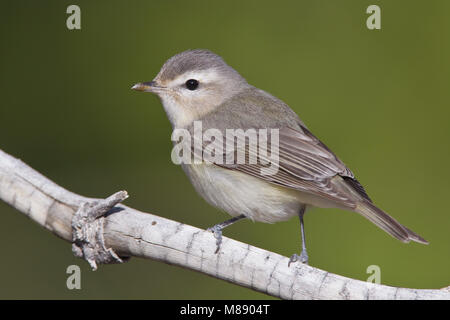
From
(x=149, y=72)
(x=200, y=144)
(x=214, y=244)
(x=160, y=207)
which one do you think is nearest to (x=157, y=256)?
(x=214, y=244)

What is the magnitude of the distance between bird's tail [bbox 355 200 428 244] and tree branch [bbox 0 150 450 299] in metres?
0.54

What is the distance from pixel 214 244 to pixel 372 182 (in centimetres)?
139

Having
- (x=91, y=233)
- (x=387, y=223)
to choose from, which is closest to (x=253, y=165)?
(x=387, y=223)

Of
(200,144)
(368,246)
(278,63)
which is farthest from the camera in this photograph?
(278,63)

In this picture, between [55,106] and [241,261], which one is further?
[55,106]

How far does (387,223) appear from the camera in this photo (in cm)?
335

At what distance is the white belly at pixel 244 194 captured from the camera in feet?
11.7

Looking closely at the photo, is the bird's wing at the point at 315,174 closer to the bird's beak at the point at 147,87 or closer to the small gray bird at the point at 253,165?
the small gray bird at the point at 253,165

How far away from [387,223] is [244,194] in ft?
2.60

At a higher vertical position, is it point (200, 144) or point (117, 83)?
point (117, 83)

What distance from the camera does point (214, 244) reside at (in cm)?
322

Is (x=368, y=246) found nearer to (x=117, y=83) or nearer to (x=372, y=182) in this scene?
(x=372, y=182)

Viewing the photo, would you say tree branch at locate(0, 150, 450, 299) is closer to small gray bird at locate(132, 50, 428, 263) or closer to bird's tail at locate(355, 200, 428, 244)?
small gray bird at locate(132, 50, 428, 263)

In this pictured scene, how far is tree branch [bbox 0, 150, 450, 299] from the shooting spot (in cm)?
292
